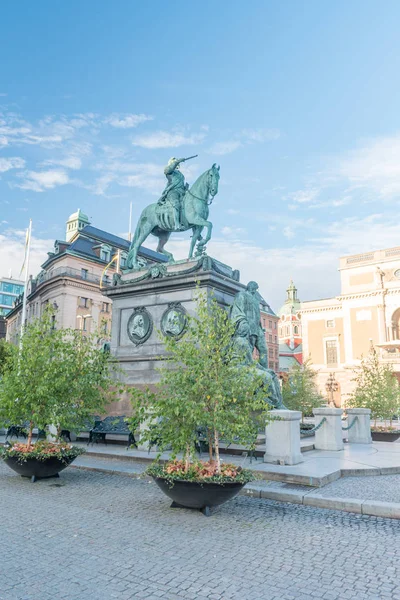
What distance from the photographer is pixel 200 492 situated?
22.3 feet

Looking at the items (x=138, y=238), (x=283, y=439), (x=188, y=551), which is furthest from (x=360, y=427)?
(x=188, y=551)

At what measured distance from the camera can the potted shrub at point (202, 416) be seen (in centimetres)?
686

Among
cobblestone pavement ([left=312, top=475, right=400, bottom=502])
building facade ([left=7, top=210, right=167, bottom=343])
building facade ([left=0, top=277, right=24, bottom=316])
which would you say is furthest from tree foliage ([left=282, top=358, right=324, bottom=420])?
building facade ([left=0, top=277, right=24, bottom=316])

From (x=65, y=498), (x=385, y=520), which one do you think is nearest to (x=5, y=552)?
(x=65, y=498)

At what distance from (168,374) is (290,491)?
2.99m

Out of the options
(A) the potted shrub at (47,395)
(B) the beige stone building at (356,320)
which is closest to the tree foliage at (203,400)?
(A) the potted shrub at (47,395)

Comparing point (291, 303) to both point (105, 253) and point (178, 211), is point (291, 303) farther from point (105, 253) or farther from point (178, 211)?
point (178, 211)

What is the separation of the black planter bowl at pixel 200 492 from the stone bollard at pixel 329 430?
6.65 meters

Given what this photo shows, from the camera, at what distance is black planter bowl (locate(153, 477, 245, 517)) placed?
6.74 metres

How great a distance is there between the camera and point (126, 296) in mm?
16531

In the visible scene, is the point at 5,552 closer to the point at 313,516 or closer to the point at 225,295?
the point at 313,516

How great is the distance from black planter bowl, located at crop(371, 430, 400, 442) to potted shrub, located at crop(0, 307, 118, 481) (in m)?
11.5

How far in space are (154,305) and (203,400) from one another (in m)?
8.74

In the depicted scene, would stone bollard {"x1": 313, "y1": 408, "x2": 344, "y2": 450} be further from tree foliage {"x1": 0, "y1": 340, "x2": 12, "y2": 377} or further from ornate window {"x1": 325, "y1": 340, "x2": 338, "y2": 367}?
ornate window {"x1": 325, "y1": 340, "x2": 338, "y2": 367}
